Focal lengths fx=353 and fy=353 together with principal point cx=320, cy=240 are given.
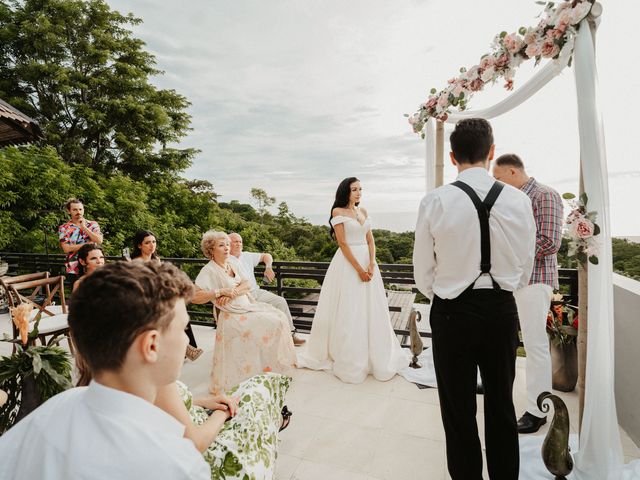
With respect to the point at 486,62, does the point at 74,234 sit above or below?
below

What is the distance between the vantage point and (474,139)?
165 cm

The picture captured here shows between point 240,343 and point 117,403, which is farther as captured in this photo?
point 240,343

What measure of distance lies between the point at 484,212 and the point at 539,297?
1253mm

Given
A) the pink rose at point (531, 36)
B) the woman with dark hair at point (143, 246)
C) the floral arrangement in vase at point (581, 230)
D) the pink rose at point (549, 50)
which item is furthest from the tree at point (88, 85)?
the floral arrangement in vase at point (581, 230)

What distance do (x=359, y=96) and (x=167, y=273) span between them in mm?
6353

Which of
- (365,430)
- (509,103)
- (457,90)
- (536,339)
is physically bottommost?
(365,430)

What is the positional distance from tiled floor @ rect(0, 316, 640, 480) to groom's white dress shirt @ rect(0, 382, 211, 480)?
169 cm

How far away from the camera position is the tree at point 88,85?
1093cm

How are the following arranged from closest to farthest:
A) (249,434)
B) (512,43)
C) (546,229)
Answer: (249,434) → (512,43) → (546,229)

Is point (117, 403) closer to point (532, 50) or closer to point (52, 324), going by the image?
point (532, 50)

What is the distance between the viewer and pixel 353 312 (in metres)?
3.38

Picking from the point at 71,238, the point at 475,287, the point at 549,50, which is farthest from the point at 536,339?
the point at 71,238

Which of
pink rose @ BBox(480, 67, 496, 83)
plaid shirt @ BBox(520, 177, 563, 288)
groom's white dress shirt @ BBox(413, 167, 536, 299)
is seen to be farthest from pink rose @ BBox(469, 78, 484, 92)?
groom's white dress shirt @ BBox(413, 167, 536, 299)

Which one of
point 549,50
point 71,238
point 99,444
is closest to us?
point 99,444
